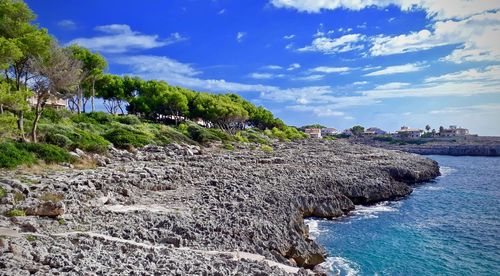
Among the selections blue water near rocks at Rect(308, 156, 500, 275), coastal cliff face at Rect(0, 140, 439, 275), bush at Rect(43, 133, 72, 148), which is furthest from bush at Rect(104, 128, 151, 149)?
blue water near rocks at Rect(308, 156, 500, 275)

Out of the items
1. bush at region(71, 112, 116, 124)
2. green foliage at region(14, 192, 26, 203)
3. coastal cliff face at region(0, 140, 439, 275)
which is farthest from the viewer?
bush at region(71, 112, 116, 124)

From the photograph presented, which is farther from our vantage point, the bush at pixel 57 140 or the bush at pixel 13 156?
the bush at pixel 57 140

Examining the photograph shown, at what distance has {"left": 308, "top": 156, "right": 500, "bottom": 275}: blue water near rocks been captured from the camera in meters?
18.6

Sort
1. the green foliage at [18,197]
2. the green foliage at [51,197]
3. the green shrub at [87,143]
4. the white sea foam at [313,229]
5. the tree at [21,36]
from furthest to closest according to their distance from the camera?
the green shrub at [87,143] → the tree at [21,36] → the white sea foam at [313,229] → the green foliage at [51,197] → the green foliage at [18,197]

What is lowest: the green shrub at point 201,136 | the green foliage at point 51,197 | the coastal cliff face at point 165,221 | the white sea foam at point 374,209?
the white sea foam at point 374,209

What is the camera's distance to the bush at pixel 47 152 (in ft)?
79.4

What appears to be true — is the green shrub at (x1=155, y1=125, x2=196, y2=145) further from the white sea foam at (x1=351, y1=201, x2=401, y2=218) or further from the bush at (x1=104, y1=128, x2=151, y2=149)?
the white sea foam at (x1=351, y1=201, x2=401, y2=218)

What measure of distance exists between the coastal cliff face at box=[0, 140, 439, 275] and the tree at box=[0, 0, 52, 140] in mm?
9310

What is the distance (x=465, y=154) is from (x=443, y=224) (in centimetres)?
11365

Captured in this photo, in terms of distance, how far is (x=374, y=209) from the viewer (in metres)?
32.3

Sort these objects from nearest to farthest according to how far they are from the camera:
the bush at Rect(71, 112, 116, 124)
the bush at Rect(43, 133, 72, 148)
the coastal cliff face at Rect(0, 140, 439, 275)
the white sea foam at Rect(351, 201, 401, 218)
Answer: the coastal cliff face at Rect(0, 140, 439, 275) < the bush at Rect(43, 133, 72, 148) < the white sea foam at Rect(351, 201, 401, 218) < the bush at Rect(71, 112, 116, 124)

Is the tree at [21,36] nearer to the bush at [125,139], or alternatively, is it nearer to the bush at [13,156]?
the bush at [13,156]

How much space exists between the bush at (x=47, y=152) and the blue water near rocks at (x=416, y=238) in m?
17.5

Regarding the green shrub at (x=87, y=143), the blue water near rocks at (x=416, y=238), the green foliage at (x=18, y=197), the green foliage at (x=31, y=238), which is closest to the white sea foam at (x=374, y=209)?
the blue water near rocks at (x=416, y=238)
